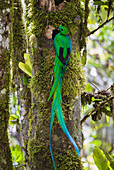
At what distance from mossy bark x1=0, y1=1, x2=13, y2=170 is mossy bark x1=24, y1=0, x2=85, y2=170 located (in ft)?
0.45

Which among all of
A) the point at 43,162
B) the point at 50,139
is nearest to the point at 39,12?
the point at 50,139

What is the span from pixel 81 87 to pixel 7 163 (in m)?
0.63

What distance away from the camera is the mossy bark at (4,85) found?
1268 millimetres

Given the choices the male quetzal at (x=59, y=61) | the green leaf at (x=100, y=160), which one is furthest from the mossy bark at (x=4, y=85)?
the green leaf at (x=100, y=160)

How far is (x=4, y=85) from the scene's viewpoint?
1343 millimetres

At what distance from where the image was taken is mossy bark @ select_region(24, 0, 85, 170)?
1174mm

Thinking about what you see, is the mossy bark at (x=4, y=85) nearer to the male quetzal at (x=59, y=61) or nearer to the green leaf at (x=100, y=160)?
the male quetzal at (x=59, y=61)

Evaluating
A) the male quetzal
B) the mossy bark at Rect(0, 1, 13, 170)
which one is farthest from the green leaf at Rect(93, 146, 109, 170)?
the mossy bark at Rect(0, 1, 13, 170)

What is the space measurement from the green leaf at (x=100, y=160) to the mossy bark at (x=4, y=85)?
50cm

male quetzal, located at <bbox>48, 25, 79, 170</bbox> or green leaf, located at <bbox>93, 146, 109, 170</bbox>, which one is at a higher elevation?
male quetzal, located at <bbox>48, 25, 79, 170</bbox>

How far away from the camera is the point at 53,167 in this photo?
114cm

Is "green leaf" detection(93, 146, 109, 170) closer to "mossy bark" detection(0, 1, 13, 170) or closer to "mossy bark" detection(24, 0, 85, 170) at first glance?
"mossy bark" detection(24, 0, 85, 170)

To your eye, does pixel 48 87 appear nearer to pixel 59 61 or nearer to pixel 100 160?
pixel 59 61

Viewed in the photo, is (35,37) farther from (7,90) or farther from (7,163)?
(7,163)
